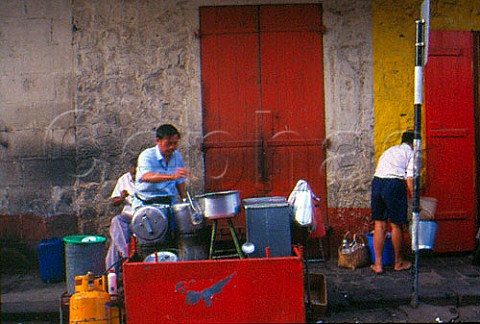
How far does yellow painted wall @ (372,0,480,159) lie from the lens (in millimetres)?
7520

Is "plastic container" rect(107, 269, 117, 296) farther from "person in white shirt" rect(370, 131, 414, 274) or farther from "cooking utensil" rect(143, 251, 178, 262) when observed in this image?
"person in white shirt" rect(370, 131, 414, 274)

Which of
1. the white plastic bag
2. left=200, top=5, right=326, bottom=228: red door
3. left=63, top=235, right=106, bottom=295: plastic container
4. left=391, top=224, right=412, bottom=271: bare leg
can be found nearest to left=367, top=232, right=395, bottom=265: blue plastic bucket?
left=391, top=224, right=412, bottom=271: bare leg

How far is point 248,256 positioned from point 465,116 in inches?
160

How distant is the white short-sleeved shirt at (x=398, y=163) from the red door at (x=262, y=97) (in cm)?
101

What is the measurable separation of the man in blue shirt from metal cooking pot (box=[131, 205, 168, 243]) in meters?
0.50

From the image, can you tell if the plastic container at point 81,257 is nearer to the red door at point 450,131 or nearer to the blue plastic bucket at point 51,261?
the blue plastic bucket at point 51,261

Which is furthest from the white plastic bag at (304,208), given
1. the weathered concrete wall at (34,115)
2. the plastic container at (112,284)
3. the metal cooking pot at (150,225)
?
the weathered concrete wall at (34,115)

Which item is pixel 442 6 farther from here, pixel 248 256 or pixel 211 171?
pixel 248 256

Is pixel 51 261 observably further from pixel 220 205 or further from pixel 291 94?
pixel 291 94

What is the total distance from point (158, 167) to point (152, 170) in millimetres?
96

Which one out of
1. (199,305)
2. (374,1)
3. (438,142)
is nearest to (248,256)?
(199,305)

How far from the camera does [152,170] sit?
594 centimetres

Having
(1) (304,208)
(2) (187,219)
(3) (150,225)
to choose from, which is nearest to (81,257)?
(3) (150,225)

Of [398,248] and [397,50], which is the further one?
[397,50]
